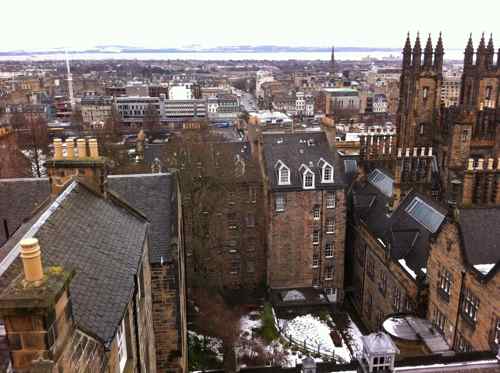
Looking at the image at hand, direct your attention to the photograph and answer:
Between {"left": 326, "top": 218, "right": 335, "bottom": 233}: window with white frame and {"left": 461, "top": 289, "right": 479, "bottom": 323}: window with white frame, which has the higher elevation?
{"left": 461, "top": 289, "right": 479, "bottom": 323}: window with white frame

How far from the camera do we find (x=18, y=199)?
2191 cm

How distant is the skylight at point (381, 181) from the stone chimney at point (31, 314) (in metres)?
34.7

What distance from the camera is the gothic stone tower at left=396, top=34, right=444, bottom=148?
1774 inches

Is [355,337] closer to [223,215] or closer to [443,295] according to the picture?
[443,295]

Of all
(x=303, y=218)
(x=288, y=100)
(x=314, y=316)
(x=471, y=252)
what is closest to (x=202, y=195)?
(x=303, y=218)

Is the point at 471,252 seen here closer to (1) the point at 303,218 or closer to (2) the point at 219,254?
(1) the point at 303,218

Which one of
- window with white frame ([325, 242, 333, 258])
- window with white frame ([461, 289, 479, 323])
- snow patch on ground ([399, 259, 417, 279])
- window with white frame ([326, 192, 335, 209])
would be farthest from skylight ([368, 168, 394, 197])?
window with white frame ([461, 289, 479, 323])

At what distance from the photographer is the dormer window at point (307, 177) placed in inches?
1475

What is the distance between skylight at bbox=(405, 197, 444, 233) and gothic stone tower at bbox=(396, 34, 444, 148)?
1343cm

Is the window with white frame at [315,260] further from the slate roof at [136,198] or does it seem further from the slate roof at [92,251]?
the slate roof at [92,251]

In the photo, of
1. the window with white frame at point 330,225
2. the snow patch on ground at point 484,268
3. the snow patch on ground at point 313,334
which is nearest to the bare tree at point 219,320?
the snow patch on ground at point 313,334

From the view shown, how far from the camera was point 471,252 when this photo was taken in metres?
23.7

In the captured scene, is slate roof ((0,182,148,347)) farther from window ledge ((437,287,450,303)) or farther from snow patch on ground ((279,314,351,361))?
snow patch on ground ((279,314,351,361))

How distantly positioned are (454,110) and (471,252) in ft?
73.6
